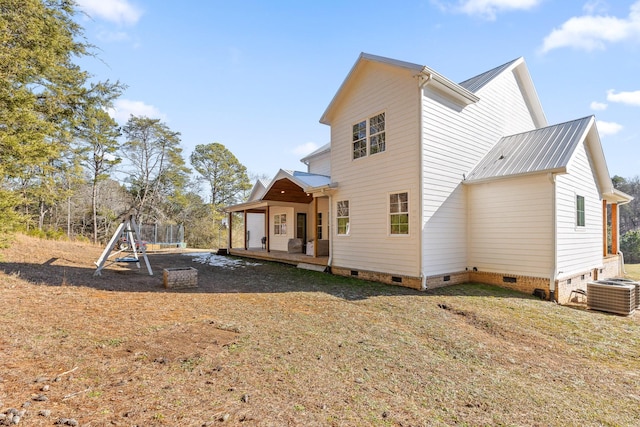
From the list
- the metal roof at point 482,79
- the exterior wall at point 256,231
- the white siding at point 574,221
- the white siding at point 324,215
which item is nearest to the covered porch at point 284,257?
the white siding at point 324,215

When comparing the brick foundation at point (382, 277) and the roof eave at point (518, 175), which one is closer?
the roof eave at point (518, 175)

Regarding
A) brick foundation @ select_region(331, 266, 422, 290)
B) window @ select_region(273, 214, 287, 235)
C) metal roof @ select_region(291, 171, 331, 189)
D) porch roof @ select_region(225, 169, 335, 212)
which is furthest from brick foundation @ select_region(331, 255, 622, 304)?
window @ select_region(273, 214, 287, 235)

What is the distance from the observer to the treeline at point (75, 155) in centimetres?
834

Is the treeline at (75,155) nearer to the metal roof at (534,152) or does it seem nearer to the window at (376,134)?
the window at (376,134)

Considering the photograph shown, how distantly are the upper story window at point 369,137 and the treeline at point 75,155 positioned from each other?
831cm

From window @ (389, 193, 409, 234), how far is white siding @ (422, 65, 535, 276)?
567 mm

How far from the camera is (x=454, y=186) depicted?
9.25 m

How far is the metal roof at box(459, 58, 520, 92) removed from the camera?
34.5 feet

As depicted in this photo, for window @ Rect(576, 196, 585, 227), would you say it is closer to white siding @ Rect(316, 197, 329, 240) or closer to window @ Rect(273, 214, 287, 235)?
white siding @ Rect(316, 197, 329, 240)

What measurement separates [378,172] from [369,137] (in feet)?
4.30

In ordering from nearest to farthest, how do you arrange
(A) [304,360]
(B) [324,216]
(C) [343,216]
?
1. (A) [304,360]
2. (C) [343,216]
3. (B) [324,216]

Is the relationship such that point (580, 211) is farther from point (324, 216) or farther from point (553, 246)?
point (324, 216)

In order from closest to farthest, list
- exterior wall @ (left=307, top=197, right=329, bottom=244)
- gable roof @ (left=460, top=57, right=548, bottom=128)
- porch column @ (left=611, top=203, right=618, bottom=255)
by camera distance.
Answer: gable roof @ (left=460, top=57, right=548, bottom=128) → porch column @ (left=611, top=203, right=618, bottom=255) → exterior wall @ (left=307, top=197, right=329, bottom=244)

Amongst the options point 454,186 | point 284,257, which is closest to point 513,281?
point 454,186
